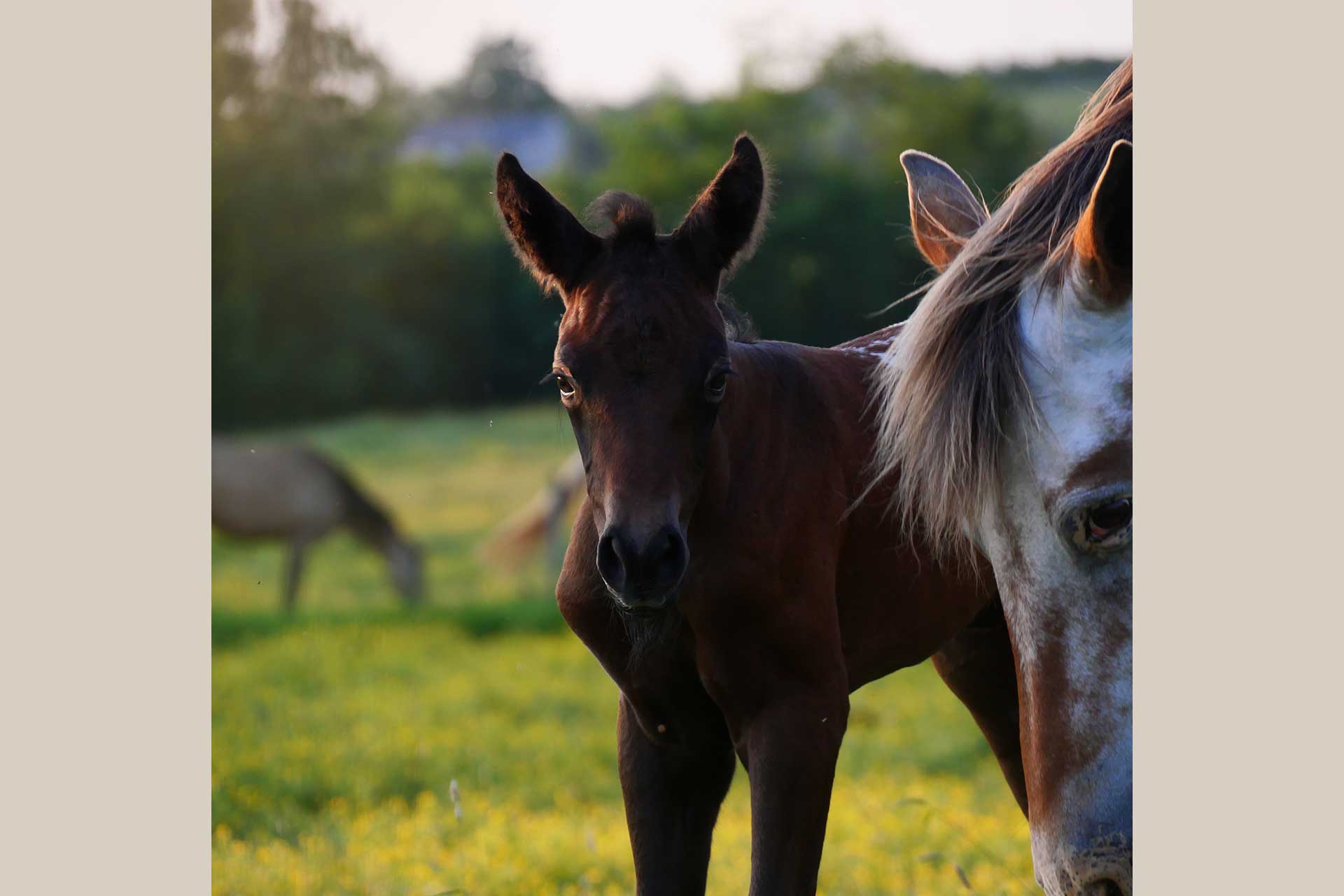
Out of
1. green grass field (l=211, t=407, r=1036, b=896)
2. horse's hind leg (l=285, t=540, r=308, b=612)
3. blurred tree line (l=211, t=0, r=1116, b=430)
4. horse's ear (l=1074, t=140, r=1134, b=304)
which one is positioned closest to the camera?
horse's ear (l=1074, t=140, r=1134, b=304)

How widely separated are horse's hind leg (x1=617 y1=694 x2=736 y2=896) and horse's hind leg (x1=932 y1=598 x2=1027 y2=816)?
90 centimetres

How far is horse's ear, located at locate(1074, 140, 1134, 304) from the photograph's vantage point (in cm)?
177

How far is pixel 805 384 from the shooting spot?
105 inches

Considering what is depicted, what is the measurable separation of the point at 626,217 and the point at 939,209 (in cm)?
87

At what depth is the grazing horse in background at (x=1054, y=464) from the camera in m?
1.84

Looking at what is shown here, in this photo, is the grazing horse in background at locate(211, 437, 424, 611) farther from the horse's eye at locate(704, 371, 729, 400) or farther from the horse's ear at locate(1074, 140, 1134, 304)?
Result: the horse's ear at locate(1074, 140, 1134, 304)

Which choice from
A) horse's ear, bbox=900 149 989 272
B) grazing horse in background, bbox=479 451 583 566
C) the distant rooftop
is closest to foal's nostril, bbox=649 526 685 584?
horse's ear, bbox=900 149 989 272

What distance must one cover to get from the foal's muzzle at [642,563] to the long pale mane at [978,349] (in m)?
0.41

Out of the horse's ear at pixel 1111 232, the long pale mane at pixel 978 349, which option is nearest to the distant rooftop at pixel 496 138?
the long pale mane at pixel 978 349

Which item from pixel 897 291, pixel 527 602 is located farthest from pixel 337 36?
pixel 897 291

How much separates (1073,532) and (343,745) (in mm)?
5773

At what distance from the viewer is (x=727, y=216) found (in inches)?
94.6

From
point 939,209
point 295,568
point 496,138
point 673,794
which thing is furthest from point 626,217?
point 496,138

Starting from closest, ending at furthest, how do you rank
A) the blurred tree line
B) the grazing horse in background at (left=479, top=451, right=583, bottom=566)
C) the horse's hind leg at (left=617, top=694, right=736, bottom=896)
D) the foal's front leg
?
the foal's front leg, the horse's hind leg at (left=617, top=694, right=736, bottom=896), the blurred tree line, the grazing horse in background at (left=479, top=451, right=583, bottom=566)
